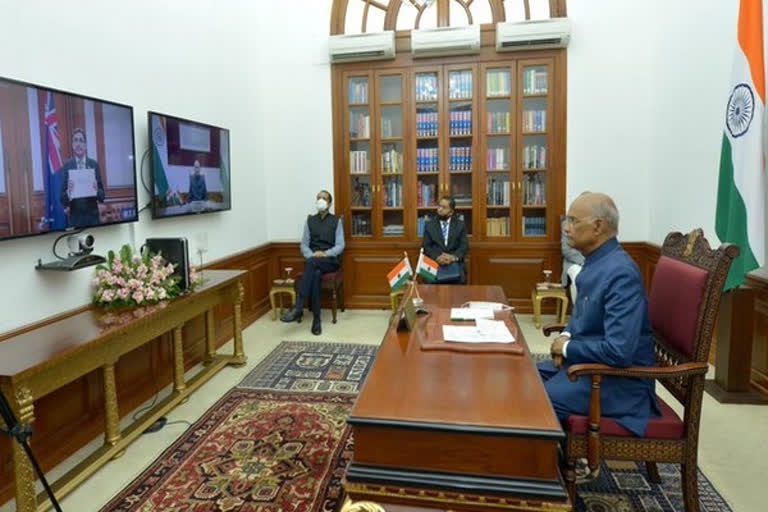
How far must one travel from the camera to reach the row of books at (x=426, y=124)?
5.34 meters

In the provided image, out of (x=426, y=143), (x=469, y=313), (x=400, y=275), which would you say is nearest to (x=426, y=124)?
(x=426, y=143)

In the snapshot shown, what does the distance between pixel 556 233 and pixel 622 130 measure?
1211mm

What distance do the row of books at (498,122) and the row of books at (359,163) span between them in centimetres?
134

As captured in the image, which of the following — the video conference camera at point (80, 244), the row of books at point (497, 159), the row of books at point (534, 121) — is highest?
the row of books at point (534, 121)

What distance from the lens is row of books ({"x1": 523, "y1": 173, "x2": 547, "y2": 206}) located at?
5.28 metres

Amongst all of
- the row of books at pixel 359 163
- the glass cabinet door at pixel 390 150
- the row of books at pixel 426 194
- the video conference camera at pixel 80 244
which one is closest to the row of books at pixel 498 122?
the row of books at pixel 426 194

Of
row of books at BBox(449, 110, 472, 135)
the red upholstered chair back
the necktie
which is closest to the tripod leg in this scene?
the red upholstered chair back

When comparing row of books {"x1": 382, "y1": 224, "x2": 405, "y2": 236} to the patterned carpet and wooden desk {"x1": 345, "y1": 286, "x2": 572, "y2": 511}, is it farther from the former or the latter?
wooden desk {"x1": 345, "y1": 286, "x2": 572, "y2": 511}

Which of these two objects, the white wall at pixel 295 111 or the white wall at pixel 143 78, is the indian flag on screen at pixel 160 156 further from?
the white wall at pixel 295 111

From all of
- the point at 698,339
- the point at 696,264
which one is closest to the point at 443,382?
the point at 698,339

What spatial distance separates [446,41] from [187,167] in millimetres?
2860

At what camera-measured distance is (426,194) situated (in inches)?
215

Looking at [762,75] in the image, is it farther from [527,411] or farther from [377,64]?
[377,64]

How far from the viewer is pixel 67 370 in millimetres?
2172
